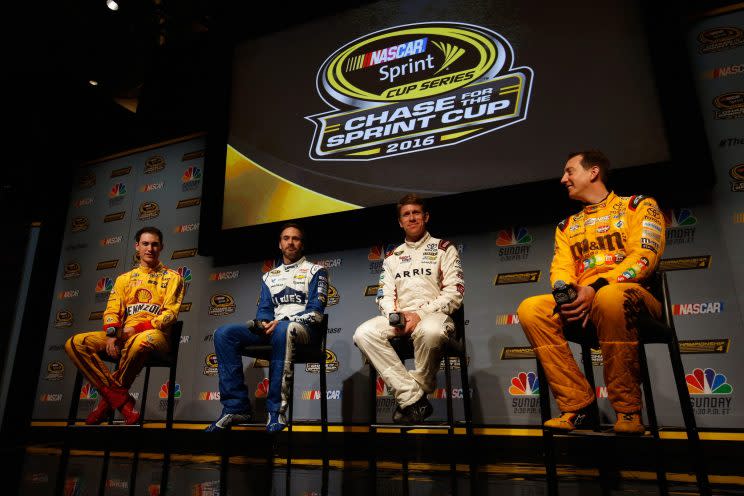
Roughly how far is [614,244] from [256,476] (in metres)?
1.83

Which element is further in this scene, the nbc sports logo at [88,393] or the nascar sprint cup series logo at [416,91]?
the nbc sports logo at [88,393]

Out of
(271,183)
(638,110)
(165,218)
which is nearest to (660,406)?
(638,110)

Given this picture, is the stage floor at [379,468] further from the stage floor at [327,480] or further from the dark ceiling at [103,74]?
the dark ceiling at [103,74]

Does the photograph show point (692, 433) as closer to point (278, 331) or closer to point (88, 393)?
point (278, 331)

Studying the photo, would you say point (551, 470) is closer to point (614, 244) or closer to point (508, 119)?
point (614, 244)

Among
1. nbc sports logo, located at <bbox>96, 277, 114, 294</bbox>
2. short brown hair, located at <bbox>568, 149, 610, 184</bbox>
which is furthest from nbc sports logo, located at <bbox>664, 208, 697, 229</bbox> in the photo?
nbc sports logo, located at <bbox>96, 277, 114, 294</bbox>

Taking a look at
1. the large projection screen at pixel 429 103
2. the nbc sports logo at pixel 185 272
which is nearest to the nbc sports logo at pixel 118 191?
the nbc sports logo at pixel 185 272

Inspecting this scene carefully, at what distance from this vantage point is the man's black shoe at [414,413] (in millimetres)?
2404

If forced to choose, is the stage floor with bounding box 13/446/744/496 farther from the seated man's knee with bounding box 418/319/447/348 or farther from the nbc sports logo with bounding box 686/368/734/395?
the nbc sports logo with bounding box 686/368/734/395

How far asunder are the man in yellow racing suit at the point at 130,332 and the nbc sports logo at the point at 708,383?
9.98ft

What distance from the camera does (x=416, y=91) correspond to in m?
3.58

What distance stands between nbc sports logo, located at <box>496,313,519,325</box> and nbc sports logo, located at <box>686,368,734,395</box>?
971 mm

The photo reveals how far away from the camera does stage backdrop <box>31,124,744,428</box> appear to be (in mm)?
2814

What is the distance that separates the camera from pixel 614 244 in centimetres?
218
